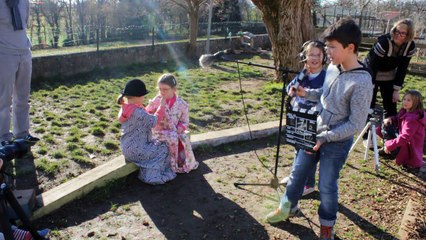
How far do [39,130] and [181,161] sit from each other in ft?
7.72

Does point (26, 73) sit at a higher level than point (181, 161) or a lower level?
higher

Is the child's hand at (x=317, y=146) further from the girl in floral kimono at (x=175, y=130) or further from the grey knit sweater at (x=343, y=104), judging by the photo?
the girl in floral kimono at (x=175, y=130)

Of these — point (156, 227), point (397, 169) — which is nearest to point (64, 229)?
point (156, 227)

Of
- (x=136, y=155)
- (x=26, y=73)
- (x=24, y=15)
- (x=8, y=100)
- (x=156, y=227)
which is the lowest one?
(x=156, y=227)

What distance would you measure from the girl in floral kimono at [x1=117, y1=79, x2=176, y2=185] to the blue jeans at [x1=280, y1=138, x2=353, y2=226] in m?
1.42

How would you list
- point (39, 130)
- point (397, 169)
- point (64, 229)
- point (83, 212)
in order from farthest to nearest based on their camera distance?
1. point (39, 130)
2. point (397, 169)
3. point (83, 212)
4. point (64, 229)

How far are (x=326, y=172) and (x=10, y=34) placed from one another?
10.8 feet

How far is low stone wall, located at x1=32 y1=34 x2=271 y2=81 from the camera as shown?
8.83 metres

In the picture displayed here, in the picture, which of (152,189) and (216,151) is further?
(216,151)

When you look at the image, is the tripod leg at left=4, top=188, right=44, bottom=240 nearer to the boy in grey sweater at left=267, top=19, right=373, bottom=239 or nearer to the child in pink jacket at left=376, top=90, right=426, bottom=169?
the boy in grey sweater at left=267, top=19, right=373, bottom=239

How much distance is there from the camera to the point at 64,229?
3.07m

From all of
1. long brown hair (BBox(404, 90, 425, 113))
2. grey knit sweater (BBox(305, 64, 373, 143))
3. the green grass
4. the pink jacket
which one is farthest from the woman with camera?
grey knit sweater (BBox(305, 64, 373, 143))

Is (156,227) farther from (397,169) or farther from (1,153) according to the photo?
(397,169)

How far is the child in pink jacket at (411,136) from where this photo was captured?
4.50m
